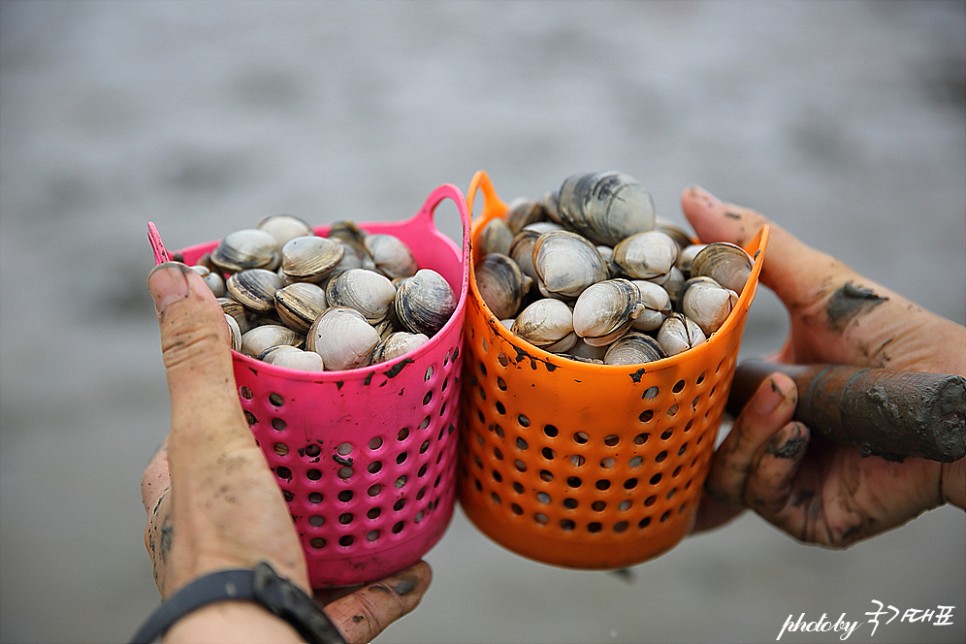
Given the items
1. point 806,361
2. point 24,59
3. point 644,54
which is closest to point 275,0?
point 24,59

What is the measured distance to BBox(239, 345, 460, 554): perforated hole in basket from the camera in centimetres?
92

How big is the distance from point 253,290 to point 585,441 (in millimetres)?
447

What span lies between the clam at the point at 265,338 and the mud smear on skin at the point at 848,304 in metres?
0.80

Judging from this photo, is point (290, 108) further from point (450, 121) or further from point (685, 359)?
point (685, 359)

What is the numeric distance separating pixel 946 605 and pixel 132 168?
226 centimetres

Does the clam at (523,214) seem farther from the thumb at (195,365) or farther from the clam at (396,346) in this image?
the thumb at (195,365)

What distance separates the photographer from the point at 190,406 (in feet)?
2.64

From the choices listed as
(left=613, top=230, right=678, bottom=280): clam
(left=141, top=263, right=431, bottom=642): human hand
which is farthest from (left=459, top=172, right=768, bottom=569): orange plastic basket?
(left=141, top=263, right=431, bottom=642): human hand

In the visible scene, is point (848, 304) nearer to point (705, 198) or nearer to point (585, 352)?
point (705, 198)

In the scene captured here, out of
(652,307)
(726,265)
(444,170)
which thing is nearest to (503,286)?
(652,307)

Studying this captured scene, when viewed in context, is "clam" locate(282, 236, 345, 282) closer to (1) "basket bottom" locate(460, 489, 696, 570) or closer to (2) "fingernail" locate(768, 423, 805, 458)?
(1) "basket bottom" locate(460, 489, 696, 570)

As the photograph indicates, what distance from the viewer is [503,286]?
3.37ft

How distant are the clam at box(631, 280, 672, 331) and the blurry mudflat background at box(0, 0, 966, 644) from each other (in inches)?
35.9

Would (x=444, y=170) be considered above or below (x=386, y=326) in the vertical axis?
below
